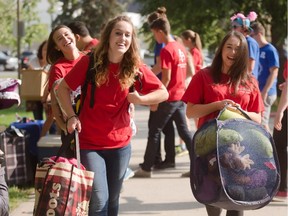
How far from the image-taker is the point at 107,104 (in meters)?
4.81

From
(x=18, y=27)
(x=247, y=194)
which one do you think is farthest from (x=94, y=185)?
(x=18, y=27)

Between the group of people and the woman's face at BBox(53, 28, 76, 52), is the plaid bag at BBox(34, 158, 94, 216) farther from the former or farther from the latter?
the woman's face at BBox(53, 28, 76, 52)

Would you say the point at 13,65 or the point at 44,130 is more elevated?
the point at 44,130

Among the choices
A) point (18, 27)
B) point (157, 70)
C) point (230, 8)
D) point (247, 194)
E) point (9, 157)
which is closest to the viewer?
point (247, 194)

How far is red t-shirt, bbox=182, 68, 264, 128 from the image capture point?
5.25 m

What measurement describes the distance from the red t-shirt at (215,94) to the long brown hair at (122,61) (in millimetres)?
582

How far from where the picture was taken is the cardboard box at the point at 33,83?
10.2 metres

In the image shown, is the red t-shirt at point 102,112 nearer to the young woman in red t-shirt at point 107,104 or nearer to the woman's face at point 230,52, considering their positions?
the young woman in red t-shirt at point 107,104

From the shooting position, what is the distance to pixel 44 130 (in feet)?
26.7

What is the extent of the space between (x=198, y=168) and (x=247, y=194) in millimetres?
384

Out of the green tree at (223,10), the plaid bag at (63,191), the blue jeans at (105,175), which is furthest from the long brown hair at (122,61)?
the green tree at (223,10)

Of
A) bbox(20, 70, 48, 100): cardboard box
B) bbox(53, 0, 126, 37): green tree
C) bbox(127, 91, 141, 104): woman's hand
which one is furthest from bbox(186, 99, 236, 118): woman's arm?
bbox(53, 0, 126, 37): green tree

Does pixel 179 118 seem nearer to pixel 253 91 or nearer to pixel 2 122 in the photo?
pixel 253 91

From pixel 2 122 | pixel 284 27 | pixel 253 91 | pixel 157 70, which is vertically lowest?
pixel 2 122
